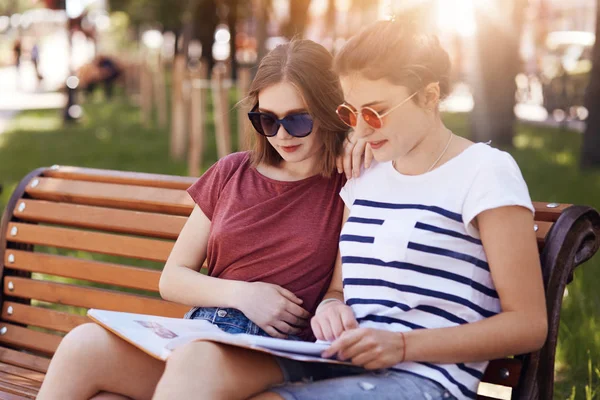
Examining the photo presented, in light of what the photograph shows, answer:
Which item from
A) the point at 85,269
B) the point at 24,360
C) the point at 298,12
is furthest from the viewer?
the point at 298,12

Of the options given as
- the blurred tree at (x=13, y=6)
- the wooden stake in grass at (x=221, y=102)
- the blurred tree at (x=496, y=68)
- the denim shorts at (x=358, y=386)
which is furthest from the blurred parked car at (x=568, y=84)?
the blurred tree at (x=13, y=6)

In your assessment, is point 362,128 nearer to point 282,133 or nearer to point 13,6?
point 282,133

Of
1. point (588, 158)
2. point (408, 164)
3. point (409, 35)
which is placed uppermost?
point (409, 35)

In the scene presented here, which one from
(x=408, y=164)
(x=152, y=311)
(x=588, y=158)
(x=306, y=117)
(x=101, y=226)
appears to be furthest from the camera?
(x=588, y=158)

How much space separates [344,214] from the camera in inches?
107

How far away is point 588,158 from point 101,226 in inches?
312

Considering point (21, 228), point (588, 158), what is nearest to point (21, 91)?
point (588, 158)

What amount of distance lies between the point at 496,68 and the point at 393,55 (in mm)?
10609

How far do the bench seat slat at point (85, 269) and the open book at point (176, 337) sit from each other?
81 cm

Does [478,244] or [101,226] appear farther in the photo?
[101,226]

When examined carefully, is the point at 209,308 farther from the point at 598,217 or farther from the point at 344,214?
the point at 598,217

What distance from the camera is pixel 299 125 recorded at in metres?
2.69

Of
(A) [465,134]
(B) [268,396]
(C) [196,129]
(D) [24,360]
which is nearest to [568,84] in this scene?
(A) [465,134]

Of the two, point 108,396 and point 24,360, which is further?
point 24,360
